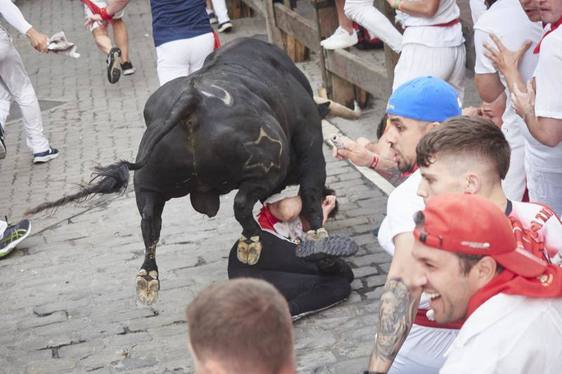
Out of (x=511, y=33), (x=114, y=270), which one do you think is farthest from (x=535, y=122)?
(x=114, y=270)

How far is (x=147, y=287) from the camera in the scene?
586 cm

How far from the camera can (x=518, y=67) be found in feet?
18.3

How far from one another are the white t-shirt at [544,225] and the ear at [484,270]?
55cm

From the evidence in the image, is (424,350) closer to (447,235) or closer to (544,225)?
(544,225)

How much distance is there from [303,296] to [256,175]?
92 centimetres

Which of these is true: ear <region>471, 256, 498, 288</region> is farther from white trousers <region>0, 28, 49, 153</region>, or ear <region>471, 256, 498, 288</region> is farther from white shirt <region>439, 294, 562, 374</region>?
white trousers <region>0, 28, 49, 153</region>

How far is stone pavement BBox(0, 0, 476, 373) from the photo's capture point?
5.97 meters

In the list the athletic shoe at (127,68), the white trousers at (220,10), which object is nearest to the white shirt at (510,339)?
the athletic shoe at (127,68)

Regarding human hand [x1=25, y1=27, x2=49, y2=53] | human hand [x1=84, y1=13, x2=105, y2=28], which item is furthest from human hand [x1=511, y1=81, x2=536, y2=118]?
human hand [x1=84, y1=13, x2=105, y2=28]

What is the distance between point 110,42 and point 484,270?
1033 centimetres

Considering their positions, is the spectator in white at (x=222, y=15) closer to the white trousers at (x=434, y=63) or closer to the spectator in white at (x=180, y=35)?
the spectator in white at (x=180, y=35)

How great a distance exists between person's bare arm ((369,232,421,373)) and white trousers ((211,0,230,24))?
1127cm

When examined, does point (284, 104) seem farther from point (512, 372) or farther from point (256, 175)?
point (512, 372)

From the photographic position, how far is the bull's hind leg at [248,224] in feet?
18.8
